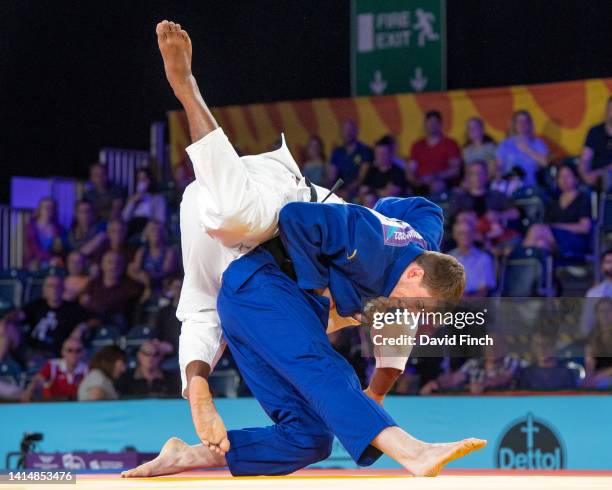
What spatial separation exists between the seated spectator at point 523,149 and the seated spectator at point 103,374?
293 cm

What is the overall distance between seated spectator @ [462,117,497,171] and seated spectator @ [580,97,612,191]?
64 cm

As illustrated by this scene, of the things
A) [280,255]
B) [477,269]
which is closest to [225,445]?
[280,255]

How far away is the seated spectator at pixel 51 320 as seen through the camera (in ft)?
24.3

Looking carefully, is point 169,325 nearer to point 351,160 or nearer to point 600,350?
point 351,160

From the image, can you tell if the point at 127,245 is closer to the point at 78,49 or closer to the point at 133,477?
the point at 78,49

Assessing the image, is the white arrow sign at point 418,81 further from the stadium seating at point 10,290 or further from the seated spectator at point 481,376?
the stadium seating at point 10,290

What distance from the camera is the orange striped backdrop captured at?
7312mm

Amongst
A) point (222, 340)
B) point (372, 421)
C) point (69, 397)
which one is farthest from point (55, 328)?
point (372, 421)

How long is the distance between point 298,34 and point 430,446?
20.8ft

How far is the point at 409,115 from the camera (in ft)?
25.5

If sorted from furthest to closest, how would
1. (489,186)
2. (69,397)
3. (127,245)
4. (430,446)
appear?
(127,245) < (489,186) < (69,397) < (430,446)

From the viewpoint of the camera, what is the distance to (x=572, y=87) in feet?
24.1

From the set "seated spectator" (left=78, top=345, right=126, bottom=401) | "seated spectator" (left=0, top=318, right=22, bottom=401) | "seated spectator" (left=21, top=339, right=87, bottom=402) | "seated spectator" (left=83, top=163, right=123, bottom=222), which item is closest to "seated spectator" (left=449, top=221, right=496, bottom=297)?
"seated spectator" (left=78, top=345, right=126, bottom=401)

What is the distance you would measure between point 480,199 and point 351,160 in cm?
111
